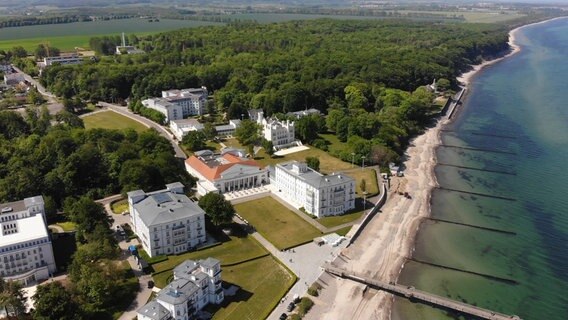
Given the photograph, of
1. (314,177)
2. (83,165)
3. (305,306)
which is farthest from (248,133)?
(305,306)

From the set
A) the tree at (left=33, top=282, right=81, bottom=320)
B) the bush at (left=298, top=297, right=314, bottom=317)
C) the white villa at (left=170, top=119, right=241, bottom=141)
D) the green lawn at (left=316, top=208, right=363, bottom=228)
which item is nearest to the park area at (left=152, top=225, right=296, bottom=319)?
the bush at (left=298, top=297, right=314, bottom=317)

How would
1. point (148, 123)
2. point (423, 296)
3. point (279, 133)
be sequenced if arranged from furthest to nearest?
1. point (148, 123)
2. point (279, 133)
3. point (423, 296)

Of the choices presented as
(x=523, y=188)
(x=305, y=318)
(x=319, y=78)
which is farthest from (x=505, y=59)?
(x=305, y=318)

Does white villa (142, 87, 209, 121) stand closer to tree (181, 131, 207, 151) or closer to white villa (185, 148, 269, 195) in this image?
tree (181, 131, 207, 151)

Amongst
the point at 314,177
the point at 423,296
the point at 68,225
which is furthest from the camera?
the point at 314,177

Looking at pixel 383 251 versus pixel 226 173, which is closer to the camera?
pixel 383 251

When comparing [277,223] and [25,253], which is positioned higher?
[25,253]

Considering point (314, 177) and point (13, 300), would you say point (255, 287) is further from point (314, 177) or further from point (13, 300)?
point (13, 300)
